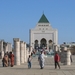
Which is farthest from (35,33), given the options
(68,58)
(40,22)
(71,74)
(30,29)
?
(71,74)

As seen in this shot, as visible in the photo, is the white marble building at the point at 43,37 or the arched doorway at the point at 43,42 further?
the arched doorway at the point at 43,42

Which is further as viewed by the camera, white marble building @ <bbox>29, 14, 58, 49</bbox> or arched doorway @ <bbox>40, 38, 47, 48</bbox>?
arched doorway @ <bbox>40, 38, 47, 48</bbox>

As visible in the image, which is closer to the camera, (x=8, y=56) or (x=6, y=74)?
(x=6, y=74)

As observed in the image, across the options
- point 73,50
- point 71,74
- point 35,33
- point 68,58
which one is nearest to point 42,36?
point 35,33

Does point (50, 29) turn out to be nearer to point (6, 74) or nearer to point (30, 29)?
point (30, 29)

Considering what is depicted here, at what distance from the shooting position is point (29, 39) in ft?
336

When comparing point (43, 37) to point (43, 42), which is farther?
point (43, 42)

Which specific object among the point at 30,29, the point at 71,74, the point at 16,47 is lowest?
the point at 71,74

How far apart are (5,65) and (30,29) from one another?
8104 centimetres

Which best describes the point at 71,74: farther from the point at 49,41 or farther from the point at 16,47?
the point at 49,41

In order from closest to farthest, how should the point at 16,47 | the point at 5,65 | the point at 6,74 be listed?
the point at 6,74, the point at 5,65, the point at 16,47

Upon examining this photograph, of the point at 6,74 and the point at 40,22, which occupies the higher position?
the point at 40,22

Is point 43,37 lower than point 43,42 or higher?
higher

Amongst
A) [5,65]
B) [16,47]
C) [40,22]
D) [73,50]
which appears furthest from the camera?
[40,22]
